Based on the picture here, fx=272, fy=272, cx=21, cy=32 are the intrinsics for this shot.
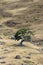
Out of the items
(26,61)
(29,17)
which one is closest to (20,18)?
(29,17)

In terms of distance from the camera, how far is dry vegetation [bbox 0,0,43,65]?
21406mm

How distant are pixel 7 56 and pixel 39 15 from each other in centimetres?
3451

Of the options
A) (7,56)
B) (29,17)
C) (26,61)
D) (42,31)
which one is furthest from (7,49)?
(29,17)

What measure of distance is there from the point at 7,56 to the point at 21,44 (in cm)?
553

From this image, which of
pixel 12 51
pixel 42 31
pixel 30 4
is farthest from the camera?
pixel 30 4

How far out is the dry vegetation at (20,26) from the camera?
2141 cm

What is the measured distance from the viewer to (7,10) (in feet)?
206

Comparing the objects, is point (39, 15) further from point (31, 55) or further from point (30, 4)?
point (31, 55)

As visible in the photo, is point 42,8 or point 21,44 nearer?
point 21,44

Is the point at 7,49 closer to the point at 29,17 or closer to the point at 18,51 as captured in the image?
the point at 18,51

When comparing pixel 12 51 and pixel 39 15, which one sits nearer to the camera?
pixel 12 51

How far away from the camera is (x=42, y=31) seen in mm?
45438

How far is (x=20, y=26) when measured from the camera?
170ft

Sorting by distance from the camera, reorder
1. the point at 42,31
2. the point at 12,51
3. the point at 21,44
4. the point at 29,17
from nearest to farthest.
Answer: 1. the point at 12,51
2. the point at 21,44
3. the point at 42,31
4. the point at 29,17
